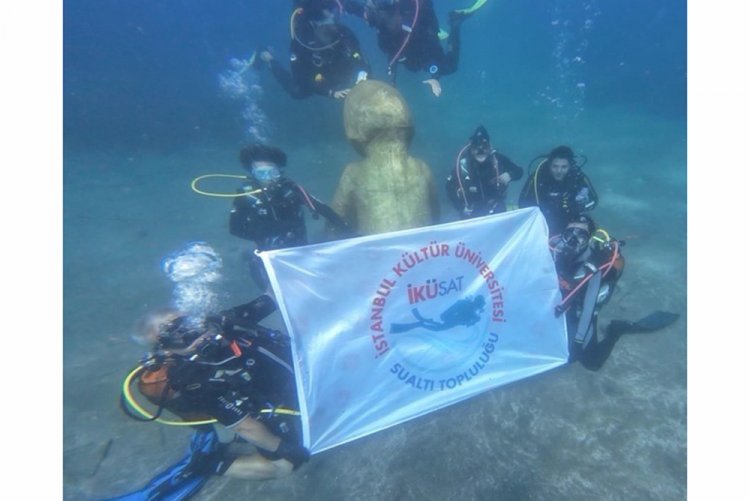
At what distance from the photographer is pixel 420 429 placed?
4719 millimetres

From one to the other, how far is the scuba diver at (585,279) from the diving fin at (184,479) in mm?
4418

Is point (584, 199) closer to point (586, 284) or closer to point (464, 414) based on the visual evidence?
point (586, 284)

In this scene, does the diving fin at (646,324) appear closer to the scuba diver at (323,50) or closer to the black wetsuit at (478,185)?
the black wetsuit at (478,185)

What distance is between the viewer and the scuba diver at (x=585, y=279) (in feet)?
16.6

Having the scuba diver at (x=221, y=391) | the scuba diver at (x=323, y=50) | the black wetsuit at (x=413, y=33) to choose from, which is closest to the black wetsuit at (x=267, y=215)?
the scuba diver at (x=221, y=391)

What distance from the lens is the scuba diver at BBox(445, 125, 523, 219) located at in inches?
261

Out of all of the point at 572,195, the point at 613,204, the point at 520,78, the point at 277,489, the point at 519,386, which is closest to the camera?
the point at 277,489

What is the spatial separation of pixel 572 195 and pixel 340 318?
16.0 ft

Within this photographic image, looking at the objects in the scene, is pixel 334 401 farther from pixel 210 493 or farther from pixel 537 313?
pixel 537 313

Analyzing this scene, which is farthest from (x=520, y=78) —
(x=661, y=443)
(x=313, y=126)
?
(x=661, y=443)

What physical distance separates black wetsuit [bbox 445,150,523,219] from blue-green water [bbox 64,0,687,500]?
2.91 meters

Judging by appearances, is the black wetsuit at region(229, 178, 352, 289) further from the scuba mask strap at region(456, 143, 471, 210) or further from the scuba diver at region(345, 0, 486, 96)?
the scuba diver at region(345, 0, 486, 96)

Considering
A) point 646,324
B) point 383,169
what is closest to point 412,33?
point 383,169

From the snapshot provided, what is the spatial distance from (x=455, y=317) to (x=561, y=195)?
143 inches
